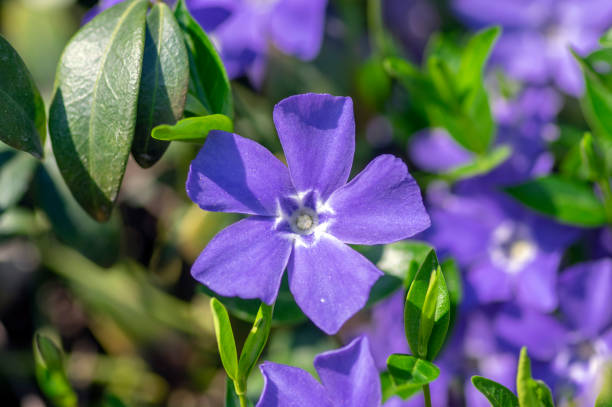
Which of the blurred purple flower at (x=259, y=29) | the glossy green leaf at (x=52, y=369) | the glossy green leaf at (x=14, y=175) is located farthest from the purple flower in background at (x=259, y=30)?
the glossy green leaf at (x=52, y=369)

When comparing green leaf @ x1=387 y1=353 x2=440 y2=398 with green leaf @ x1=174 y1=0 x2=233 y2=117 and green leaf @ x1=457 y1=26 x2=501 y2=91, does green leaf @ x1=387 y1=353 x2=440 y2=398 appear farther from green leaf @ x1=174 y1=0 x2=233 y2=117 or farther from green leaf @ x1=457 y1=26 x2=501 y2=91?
green leaf @ x1=457 y1=26 x2=501 y2=91

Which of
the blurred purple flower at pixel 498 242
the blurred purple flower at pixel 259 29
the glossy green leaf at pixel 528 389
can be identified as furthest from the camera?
the blurred purple flower at pixel 259 29

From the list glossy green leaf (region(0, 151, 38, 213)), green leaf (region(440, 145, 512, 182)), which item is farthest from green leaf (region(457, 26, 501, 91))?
glossy green leaf (region(0, 151, 38, 213))

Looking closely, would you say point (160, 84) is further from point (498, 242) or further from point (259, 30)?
point (498, 242)

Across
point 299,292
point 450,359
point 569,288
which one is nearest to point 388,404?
point 450,359

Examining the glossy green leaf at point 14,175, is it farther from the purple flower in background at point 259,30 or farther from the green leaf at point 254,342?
the green leaf at point 254,342

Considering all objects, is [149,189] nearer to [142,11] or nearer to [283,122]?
[142,11]

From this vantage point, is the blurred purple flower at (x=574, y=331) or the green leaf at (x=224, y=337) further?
the blurred purple flower at (x=574, y=331)
